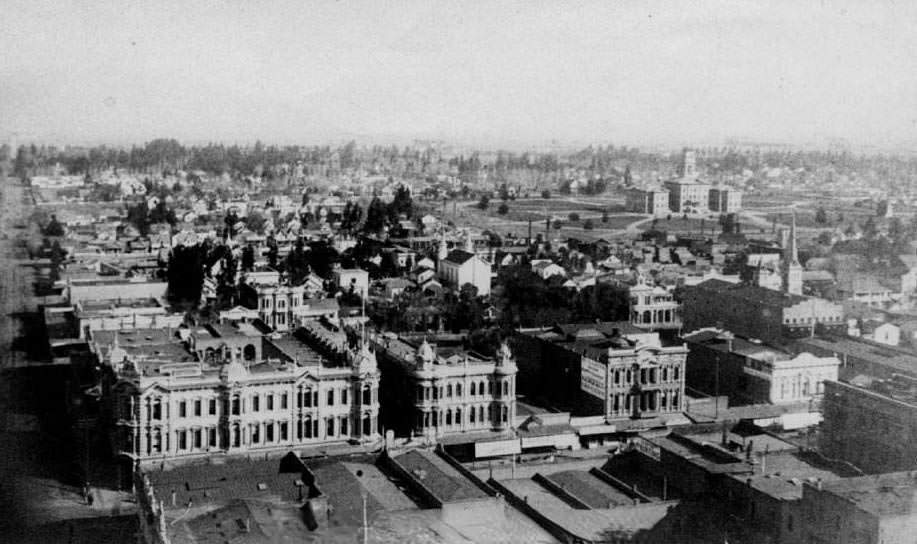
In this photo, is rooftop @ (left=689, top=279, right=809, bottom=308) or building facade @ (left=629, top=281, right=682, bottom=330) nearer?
rooftop @ (left=689, top=279, right=809, bottom=308)

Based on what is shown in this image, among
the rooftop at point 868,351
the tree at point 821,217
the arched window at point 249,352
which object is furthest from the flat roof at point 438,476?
the tree at point 821,217

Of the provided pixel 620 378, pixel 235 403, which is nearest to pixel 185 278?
pixel 235 403

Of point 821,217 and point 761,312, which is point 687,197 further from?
point 761,312

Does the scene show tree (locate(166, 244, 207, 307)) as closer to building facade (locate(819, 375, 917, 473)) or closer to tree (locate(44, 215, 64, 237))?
tree (locate(44, 215, 64, 237))

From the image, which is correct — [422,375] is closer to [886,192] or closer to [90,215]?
[90,215]

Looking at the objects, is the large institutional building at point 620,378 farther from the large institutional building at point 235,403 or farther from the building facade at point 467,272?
the building facade at point 467,272

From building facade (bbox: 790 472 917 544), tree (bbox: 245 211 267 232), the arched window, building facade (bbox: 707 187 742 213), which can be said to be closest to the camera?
building facade (bbox: 790 472 917 544)

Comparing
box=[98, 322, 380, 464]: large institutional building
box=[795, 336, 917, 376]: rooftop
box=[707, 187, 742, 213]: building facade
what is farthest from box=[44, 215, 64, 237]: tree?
box=[707, 187, 742, 213]: building facade

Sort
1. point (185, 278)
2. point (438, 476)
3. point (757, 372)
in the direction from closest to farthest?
point (438, 476)
point (757, 372)
point (185, 278)
